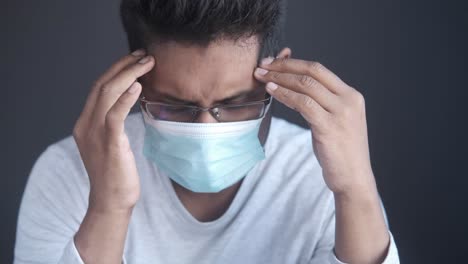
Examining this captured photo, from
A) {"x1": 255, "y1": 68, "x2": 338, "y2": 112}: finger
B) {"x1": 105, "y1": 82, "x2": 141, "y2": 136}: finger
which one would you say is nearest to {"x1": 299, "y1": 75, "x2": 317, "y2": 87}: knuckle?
{"x1": 255, "y1": 68, "x2": 338, "y2": 112}: finger

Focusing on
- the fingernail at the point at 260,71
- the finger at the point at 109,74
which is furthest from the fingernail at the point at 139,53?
the fingernail at the point at 260,71

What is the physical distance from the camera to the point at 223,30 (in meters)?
1.15

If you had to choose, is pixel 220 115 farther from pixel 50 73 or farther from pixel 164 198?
pixel 50 73

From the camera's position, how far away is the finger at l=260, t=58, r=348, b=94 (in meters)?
1.17

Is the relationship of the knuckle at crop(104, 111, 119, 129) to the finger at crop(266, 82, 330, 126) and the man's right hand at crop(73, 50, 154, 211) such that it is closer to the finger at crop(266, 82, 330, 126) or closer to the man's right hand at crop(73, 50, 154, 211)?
the man's right hand at crop(73, 50, 154, 211)

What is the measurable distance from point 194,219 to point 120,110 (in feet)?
1.26

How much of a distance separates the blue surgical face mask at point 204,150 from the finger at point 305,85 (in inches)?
4.7

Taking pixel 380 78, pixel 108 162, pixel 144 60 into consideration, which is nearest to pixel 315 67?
pixel 144 60

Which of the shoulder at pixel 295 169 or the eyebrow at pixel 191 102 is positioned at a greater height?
the eyebrow at pixel 191 102

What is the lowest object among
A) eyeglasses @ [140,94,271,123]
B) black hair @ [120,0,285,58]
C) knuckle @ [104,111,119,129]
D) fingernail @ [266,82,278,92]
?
knuckle @ [104,111,119,129]

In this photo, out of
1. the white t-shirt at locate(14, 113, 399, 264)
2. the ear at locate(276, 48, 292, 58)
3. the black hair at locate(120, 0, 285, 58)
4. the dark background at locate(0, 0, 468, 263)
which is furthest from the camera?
the dark background at locate(0, 0, 468, 263)

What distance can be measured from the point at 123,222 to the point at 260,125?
0.38 m

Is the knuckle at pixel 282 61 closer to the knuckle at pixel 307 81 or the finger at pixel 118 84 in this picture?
the knuckle at pixel 307 81

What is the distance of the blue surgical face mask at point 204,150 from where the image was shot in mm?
1218
